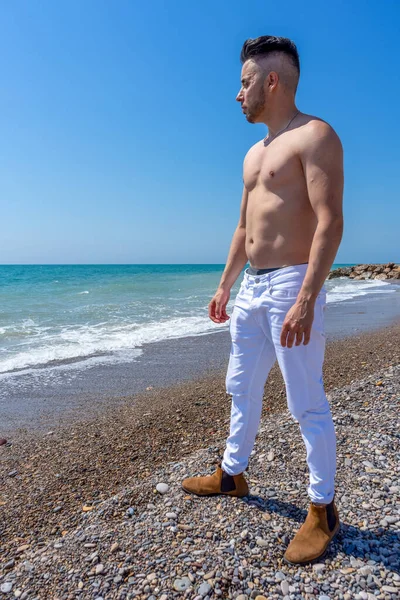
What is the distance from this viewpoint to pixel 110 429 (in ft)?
15.8

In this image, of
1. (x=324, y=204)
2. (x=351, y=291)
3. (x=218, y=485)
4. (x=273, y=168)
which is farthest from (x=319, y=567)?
(x=351, y=291)

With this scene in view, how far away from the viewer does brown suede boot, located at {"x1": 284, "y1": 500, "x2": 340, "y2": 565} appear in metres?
2.36

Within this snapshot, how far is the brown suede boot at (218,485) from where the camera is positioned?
9.70 feet

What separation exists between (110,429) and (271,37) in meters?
3.91

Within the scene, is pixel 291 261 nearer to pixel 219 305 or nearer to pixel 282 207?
pixel 282 207

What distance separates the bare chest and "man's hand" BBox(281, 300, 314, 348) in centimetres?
67

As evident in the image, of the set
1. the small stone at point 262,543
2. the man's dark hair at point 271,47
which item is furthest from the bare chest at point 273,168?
the small stone at point 262,543

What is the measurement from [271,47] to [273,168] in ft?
2.09

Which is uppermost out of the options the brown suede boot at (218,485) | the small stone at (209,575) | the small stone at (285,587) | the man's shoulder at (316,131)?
the man's shoulder at (316,131)

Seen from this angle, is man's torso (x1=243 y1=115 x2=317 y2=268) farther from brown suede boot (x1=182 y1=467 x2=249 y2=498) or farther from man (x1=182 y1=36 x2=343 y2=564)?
brown suede boot (x1=182 y1=467 x2=249 y2=498)

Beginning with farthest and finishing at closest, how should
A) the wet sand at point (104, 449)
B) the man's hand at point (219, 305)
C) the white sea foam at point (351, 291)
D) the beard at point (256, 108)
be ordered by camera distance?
1. the white sea foam at point (351, 291)
2. the wet sand at point (104, 449)
3. the man's hand at point (219, 305)
4. the beard at point (256, 108)

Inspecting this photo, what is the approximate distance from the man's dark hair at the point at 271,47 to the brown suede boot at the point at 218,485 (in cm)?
253

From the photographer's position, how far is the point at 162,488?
10.5ft

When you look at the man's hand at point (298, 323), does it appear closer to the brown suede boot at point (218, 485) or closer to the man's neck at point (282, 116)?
the man's neck at point (282, 116)
